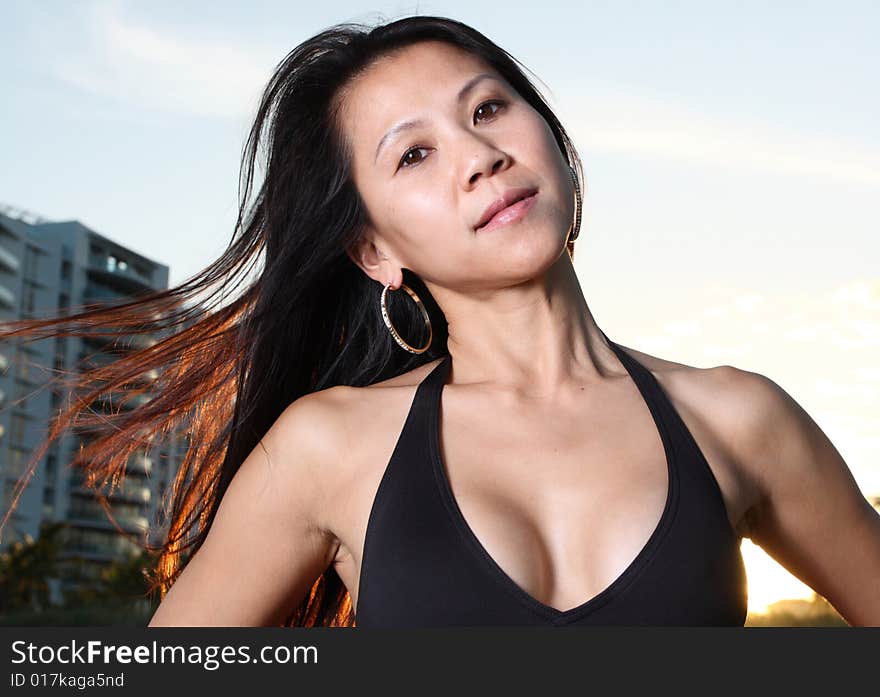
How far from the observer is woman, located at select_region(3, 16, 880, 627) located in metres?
2.14

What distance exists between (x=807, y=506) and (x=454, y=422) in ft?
2.43

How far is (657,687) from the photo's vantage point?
1.97 metres

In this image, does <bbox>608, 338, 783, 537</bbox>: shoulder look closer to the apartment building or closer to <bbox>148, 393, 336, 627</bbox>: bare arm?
<bbox>148, 393, 336, 627</bbox>: bare arm

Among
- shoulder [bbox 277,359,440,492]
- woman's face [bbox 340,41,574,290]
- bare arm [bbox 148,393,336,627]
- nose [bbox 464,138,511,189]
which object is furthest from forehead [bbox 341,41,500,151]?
bare arm [bbox 148,393,336,627]

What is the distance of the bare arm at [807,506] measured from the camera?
238 centimetres

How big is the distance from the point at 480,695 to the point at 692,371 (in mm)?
867

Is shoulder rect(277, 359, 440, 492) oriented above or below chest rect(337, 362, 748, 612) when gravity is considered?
above

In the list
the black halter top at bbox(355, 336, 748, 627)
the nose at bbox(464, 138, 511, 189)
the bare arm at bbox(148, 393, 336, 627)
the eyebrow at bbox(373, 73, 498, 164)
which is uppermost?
the eyebrow at bbox(373, 73, 498, 164)

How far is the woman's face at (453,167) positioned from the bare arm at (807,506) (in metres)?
0.53

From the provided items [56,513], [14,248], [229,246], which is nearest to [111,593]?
[56,513]

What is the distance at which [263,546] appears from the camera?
91.5 inches

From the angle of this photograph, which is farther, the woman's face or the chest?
the woman's face

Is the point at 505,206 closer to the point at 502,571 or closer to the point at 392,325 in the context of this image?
the point at 392,325

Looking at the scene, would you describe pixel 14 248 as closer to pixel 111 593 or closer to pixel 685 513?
pixel 111 593
